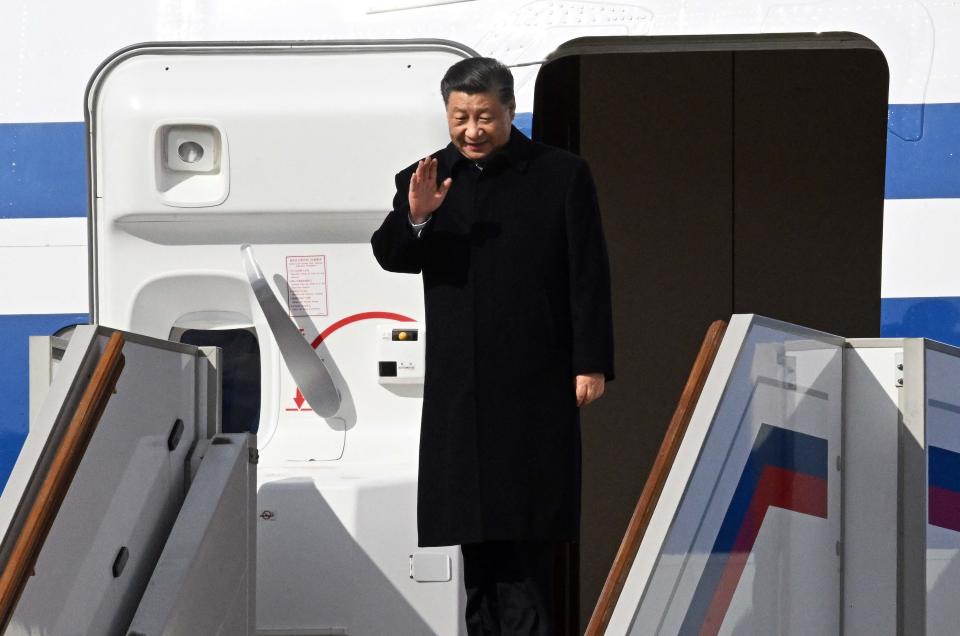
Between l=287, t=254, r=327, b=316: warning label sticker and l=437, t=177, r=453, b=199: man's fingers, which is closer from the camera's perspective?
l=437, t=177, r=453, b=199: man's fingers

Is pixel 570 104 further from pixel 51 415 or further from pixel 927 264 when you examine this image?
pixel 51 415

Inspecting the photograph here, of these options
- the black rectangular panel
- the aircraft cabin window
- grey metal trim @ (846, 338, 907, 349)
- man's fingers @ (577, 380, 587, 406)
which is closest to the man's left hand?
man's fingers @ (577, 380, 587, 406)

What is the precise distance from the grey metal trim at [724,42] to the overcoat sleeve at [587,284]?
3.38 feet

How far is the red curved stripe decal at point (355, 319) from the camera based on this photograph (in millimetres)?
3941

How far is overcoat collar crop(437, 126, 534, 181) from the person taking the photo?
2969 mm

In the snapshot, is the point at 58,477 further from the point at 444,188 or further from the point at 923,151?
the point at 923,151

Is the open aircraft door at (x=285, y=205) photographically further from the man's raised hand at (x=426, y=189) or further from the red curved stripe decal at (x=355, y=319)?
the man's raised hand at (x=426, y=189)

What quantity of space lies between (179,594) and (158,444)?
1.05 ft

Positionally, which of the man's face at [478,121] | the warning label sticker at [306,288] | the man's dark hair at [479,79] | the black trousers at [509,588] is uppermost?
the man's dark hair at [479,79]

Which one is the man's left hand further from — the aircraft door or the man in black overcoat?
the aircraft door

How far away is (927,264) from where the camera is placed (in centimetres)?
389

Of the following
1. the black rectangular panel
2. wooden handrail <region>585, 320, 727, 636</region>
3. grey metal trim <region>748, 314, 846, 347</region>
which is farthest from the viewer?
the black rectangular panel

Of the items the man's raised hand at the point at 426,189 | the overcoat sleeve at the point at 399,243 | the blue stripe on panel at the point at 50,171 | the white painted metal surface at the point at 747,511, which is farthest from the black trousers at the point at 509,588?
the blue stripe on panel at the point at 50,171

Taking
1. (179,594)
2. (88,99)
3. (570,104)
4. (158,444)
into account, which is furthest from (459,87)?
(570,104)
